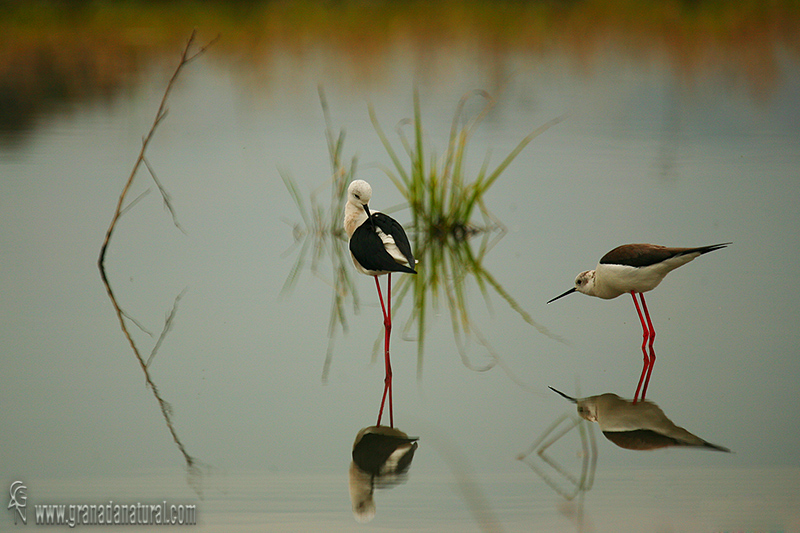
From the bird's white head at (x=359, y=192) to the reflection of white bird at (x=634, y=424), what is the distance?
1.10 metres

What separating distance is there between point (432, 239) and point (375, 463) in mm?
2549

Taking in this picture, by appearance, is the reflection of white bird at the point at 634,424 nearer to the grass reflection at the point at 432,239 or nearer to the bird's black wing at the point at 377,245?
the grass reflection at the point at 432,239

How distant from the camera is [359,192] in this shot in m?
3.56

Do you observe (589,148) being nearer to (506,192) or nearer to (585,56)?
(506,192)

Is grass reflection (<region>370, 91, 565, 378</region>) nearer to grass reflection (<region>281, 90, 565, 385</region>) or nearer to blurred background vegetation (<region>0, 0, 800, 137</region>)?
grass reflection (<region>281, 90, 565, 385</region>)

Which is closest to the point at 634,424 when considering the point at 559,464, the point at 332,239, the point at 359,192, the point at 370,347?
the point at 559,464

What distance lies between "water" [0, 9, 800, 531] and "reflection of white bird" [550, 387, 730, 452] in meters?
0.06

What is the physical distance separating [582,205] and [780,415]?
2913 millimetres

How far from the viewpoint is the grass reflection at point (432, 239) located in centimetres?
→ 381

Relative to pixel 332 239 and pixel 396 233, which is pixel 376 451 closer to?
pixel 396 233

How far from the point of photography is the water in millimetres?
2404

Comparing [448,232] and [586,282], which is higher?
[586,282]

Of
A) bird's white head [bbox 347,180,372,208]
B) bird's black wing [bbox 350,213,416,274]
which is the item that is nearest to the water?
bird's black wing [bbox 350,213,416,274]

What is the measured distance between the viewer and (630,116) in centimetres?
909
